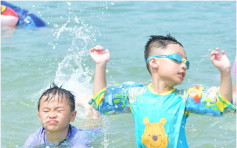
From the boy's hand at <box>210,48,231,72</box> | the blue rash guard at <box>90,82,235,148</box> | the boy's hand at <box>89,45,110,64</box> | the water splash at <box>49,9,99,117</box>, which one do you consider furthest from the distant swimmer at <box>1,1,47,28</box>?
the boy's hand at <box>210,48,231,72</box>

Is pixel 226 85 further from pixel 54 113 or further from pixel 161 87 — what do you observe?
pixel 54 113

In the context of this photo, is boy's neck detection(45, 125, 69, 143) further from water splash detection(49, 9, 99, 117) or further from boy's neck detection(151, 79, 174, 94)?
water splash detection(49, 9, 99, 117)

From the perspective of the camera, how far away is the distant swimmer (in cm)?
963

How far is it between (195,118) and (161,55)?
84.2 inches

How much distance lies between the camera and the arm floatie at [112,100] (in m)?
3.40

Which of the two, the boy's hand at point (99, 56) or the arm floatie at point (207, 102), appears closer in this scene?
the arm floatie at point (207, 102)

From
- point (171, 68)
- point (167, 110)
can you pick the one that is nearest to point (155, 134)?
point (167, 110)

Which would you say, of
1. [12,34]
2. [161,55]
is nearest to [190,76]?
[161,55]

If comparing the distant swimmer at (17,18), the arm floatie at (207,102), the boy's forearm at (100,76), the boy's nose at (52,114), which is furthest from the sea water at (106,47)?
the boy's forearm at (100,76)

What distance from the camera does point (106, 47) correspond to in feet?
26.5

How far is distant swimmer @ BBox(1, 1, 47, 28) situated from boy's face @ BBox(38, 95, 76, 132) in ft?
20.1

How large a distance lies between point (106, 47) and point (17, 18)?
8.42 ft

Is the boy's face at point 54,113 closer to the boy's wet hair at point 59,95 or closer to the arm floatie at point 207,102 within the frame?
the boy's wet hair at point 59,95

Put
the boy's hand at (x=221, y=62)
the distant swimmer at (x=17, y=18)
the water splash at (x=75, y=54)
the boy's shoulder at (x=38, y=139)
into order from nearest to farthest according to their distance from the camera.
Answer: the boy's hand at (x=221, y=62), the boy's shoulder at (x=38, y=139), the water splash at (x=75, y=54), the distant swimmer at (x=17, y=18)
